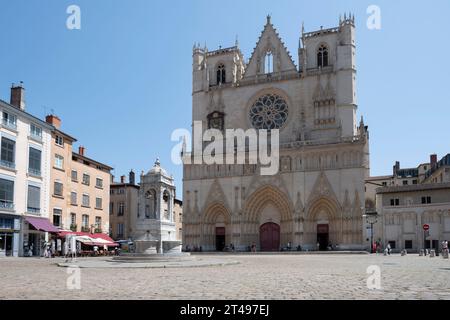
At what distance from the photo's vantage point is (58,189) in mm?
49188

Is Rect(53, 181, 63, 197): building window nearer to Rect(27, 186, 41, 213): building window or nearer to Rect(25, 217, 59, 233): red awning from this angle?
Rect(27, 186, 41, 213): building window

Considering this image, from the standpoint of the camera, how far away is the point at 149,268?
2303 centimetres

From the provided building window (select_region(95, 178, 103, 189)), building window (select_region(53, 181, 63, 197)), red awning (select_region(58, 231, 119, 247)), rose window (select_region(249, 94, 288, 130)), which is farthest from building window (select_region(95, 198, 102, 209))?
rose window (select_region(249, 94, 288, 130))

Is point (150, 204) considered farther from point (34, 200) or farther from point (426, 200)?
point (426, 200)

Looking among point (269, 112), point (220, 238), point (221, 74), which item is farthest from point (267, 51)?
point (220, 238)

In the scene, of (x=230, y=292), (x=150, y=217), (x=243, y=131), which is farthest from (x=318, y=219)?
(x=230, y=292)

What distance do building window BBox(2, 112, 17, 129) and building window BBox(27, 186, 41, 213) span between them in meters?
5.64

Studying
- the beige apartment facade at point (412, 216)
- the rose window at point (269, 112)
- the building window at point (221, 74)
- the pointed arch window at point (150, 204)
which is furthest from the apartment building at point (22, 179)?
the beige apartment facade at point (412, 216)

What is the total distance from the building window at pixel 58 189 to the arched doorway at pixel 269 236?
24973 millimetres

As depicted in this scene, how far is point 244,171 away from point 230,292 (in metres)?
50.1

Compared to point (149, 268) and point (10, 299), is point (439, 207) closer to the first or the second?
point (149, 268)

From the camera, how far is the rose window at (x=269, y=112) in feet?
213

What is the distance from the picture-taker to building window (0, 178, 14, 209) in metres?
40.8

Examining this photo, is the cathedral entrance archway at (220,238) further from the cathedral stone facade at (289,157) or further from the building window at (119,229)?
the building window at (119,229)
